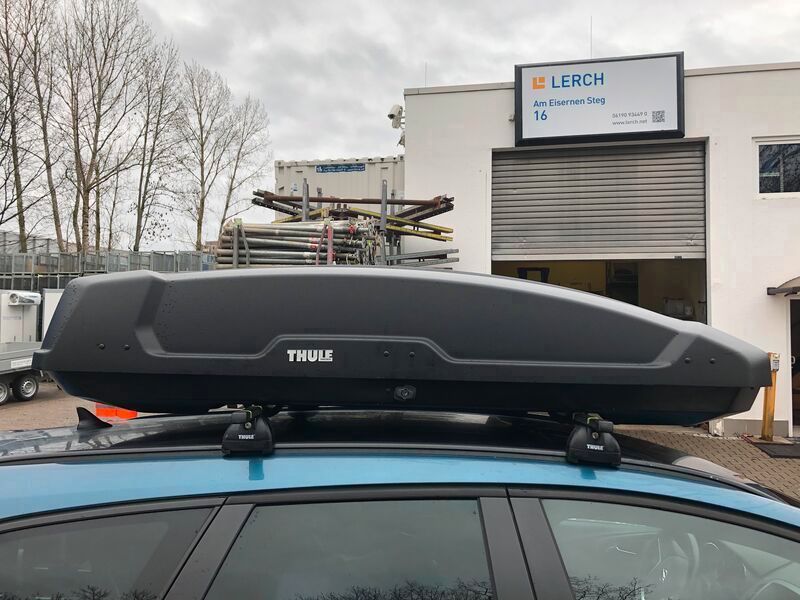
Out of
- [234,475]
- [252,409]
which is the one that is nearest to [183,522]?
[234,475]

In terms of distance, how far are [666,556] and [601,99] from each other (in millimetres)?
8430

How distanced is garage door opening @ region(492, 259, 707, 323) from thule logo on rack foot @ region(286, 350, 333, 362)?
28.4ft

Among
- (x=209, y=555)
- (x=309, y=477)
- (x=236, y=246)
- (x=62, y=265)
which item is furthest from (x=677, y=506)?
(x=62, y=265)

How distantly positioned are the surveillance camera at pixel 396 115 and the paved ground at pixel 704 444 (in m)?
8.28

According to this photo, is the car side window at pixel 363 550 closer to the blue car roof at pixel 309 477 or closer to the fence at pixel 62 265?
the blue car roof at pixel 309 477

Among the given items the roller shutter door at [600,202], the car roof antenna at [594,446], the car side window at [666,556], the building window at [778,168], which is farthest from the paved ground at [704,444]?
the car roof antenna at [594,446]

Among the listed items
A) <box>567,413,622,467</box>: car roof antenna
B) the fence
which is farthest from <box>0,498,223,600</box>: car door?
the fence

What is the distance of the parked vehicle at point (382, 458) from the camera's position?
1.20 m

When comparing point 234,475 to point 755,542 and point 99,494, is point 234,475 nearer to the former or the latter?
point 99,494

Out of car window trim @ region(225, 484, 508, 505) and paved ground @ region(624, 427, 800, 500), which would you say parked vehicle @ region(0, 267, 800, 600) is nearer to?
car window trim @ region(225, 484, 508, 505)

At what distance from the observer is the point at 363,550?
48.1 inches

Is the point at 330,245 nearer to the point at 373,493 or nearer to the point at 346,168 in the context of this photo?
the point at 373,493

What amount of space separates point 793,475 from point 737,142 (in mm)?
5035

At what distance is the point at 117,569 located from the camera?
121 centimetres
